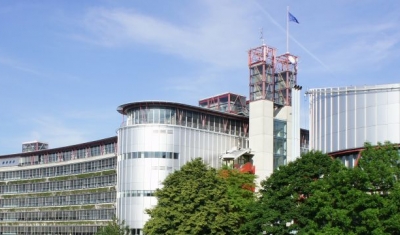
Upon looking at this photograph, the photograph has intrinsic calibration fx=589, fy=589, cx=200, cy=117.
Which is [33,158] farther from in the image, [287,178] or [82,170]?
[287,178]

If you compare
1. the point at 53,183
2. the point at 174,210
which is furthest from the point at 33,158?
the point at 174,210

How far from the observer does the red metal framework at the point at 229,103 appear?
108319 millimetres

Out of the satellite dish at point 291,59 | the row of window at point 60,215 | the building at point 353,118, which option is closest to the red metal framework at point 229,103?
the satellite dish at point 291,59

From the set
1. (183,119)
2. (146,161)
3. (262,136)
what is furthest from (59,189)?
(262,136)

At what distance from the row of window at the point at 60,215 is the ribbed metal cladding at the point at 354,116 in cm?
5349

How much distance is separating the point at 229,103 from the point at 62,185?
4197 cm

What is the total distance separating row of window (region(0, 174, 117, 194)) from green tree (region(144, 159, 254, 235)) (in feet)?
143

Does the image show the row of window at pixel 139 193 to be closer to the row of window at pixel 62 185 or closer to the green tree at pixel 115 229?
the green tree at pixel 115 229

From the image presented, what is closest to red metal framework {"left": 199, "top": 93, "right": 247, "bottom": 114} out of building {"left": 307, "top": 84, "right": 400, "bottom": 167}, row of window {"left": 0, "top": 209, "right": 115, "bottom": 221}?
row of window {"left": 0, "top": 209, "right": 115, "bottom": 221}

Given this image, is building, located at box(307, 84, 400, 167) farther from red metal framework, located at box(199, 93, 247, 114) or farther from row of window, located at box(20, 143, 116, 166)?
row of window, located at box(20, 143, 116, 166)

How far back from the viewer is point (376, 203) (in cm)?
4394

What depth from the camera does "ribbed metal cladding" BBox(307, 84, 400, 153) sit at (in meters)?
55.6

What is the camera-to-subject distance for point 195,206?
2559 inches

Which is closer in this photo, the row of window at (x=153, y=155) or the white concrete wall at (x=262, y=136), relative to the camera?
the row of window at (x=153, y=155)
